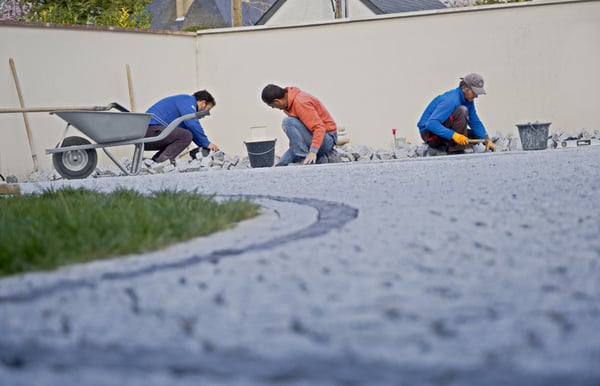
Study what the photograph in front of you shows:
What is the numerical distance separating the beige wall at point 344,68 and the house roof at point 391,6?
283 inches

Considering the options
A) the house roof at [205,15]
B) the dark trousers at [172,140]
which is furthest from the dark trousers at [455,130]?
the house roof at [205,15]

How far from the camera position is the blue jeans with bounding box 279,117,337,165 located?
25.0 feet

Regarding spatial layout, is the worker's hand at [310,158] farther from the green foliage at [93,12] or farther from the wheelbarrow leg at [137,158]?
the green foliage at [93,12]

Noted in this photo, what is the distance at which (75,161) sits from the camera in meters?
7.93

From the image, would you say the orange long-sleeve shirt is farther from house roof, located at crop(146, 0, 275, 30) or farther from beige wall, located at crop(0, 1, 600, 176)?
house roof, located at crop(146, 0, 275, 30)

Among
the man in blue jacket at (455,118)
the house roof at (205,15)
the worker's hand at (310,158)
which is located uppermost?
the house roof at (205,15)

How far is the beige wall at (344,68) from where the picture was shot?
10.0 metres

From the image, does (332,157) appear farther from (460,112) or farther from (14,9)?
(14,9)

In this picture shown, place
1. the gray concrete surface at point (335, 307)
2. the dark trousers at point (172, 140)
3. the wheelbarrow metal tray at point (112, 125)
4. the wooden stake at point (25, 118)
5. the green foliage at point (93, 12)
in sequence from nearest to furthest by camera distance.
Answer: the gray concrete surface at point (335, 307)
the wheelbarrow metal tray at point (112, 125)
the dark trousers at point (172, 140)
the wooden stake at point (25, 118)
the green foliage at point (93, 12)

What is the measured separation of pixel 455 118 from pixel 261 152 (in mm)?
1927

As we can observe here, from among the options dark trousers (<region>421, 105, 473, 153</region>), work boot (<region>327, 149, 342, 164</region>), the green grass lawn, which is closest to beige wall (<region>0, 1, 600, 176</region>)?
dark trousers (<region>421, 105, 473, 153</region>)

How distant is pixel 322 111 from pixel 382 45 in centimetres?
355

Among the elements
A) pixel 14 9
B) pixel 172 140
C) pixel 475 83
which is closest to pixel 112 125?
pixel 172 140

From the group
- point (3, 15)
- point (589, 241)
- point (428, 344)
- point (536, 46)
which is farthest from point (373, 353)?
point (3, 15)
